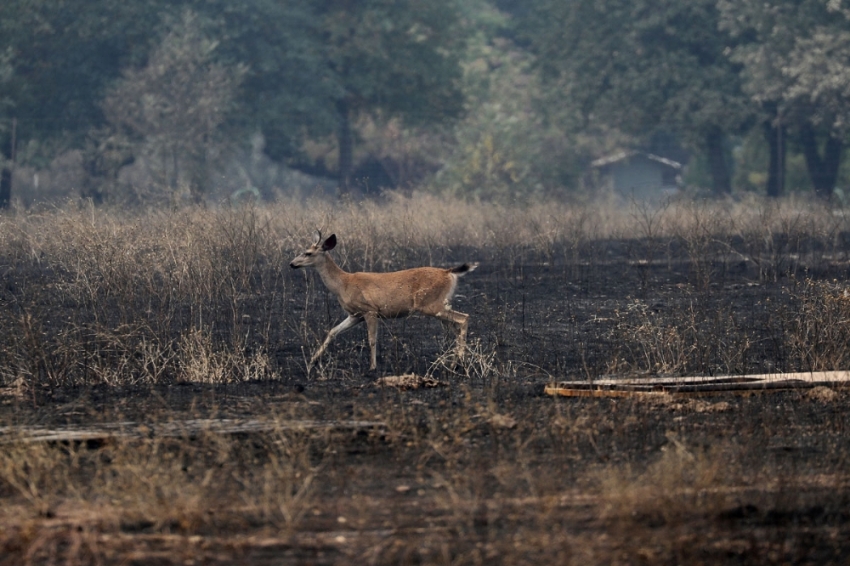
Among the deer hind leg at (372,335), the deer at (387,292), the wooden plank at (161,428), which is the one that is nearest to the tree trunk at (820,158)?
the deer at (387,292)

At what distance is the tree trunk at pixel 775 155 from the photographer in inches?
1763

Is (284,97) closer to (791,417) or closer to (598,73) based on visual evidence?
(598,73)

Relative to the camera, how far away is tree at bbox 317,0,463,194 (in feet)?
149

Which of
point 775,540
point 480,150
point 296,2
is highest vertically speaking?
point 296,2

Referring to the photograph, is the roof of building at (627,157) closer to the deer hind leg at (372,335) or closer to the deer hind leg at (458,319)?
the deer hind leg at (458,319)

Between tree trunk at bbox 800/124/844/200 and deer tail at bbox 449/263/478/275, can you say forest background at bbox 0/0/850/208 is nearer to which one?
tree trunk at bbox 800/124/844/200

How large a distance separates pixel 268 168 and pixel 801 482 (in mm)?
57845

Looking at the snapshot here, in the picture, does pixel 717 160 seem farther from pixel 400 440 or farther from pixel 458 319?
Answer: pixel 400 440

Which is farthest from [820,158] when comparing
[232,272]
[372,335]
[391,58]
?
[372,335]

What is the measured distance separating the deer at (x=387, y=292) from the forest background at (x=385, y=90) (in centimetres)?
2423

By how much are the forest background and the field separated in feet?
75.6

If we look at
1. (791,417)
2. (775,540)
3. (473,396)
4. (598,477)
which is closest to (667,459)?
(598,477)

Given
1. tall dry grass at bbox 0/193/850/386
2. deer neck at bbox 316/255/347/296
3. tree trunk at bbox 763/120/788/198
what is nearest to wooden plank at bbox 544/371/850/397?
tall dry grass at bbox 0/193/850/386

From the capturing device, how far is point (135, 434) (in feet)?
29.1
